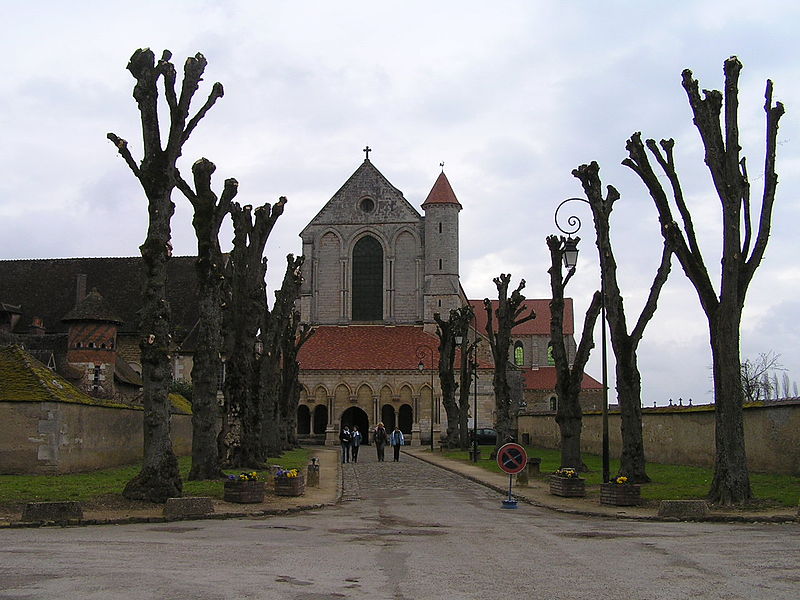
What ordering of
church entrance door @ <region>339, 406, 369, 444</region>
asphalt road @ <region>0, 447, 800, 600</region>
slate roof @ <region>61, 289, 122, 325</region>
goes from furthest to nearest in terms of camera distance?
church entrance door @ <region>339, 406, 369, 444</region>, slate roof @ <region>61, 289, 122, 325</region>, asphalt road @ <region>0, 447, 800, 600</region>

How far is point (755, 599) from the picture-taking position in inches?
322

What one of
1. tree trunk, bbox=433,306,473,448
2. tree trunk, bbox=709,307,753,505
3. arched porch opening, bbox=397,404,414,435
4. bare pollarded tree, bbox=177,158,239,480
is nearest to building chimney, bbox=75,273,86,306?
arched porch opening, bbox=397,404,414,435

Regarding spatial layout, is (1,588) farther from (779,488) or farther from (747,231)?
(779,488)

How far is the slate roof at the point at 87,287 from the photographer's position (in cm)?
6225

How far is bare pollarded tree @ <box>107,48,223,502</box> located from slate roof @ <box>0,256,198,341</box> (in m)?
42.9

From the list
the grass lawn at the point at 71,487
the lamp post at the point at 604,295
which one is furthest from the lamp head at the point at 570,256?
the grass lawn at the point at 71,487

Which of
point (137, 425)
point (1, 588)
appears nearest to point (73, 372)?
point (137, 425)

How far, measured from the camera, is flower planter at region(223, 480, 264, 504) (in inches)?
690

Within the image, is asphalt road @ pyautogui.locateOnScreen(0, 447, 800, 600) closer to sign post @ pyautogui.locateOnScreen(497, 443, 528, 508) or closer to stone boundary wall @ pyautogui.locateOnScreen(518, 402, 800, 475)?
sign post @ pyautogui.locateOnScreen(497, 443, 528, 508)

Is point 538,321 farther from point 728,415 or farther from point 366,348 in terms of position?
point 728,415

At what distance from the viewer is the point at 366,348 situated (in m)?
74.2

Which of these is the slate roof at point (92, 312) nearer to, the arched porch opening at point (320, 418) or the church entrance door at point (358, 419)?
the arched porch opening at point (320, 418)

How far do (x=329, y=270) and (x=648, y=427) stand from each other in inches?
1859

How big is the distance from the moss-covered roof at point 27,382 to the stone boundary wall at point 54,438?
166 mm
